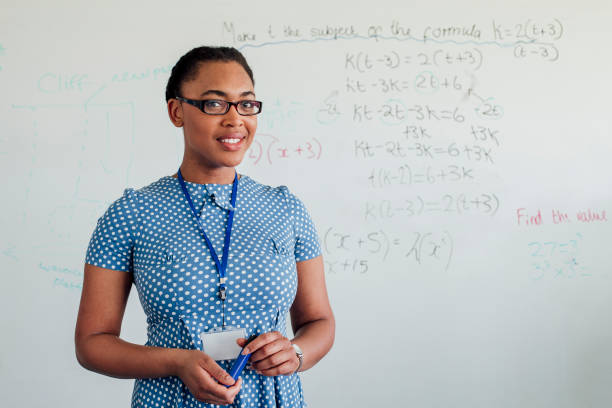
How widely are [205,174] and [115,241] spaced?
20 centimetres

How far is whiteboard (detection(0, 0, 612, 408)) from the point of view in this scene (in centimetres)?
204

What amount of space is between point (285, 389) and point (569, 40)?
192cm

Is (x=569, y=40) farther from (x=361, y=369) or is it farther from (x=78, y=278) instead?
(x=78, y=278)

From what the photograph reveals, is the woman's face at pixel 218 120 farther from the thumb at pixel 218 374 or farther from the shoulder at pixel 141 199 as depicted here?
the thumb at pixel 218 374

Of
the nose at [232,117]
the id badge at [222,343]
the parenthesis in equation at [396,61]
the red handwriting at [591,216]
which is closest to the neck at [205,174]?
the nose at [232,117]

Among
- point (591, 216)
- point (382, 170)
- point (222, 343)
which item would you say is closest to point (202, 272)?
point (222, 343)

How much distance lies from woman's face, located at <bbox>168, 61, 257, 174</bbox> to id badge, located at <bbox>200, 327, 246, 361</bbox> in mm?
294

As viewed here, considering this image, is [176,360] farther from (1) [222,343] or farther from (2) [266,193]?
(2) [266,193]

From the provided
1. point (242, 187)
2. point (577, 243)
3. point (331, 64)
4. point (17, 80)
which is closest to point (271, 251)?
point (242, 187)

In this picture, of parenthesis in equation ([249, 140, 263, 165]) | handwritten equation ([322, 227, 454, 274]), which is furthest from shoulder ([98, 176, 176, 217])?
handwritten equation ([322, 227, 454, 274])

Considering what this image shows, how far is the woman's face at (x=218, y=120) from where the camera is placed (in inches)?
37.9

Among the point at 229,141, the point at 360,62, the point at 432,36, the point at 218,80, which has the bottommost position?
the point at 229,141

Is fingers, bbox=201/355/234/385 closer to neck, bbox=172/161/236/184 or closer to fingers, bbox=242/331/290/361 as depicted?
fingers, bbox=242/331/290/361

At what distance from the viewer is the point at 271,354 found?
0.87 m
